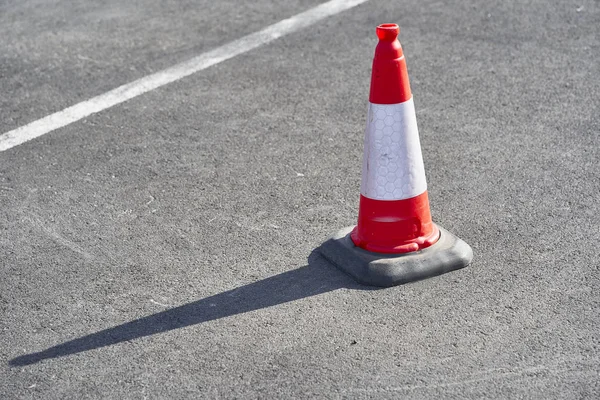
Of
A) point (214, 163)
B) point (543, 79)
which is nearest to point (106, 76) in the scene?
point (214, 163)

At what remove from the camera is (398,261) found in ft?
14.4

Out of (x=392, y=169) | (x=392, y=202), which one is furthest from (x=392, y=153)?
(x=392, y=202)

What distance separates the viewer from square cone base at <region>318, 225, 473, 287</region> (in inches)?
171

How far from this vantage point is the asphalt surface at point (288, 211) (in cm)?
379

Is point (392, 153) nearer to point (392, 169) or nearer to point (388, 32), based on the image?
point (392, 169)

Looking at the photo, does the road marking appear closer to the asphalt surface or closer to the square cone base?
the asphalt surface

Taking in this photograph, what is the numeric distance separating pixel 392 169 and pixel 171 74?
10.7ft

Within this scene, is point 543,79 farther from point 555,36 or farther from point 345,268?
point 345,268

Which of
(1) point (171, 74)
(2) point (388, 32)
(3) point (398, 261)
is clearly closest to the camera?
(2) point (388, 32)

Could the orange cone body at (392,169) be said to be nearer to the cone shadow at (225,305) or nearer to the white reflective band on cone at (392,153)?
the white reflective band on cone at (392,153)

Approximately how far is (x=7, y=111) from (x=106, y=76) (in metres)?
0.89

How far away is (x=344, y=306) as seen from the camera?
165 inches

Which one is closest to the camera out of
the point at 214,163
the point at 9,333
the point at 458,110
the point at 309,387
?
the point at 309,387

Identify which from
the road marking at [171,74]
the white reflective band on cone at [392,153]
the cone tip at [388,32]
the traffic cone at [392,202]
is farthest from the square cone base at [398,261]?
the road marking at [171,74]
